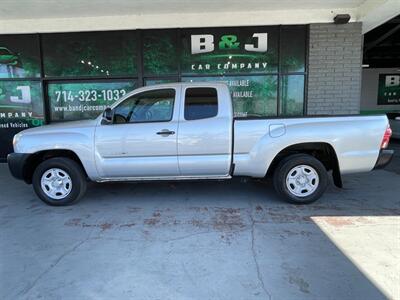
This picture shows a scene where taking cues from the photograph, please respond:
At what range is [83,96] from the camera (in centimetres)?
991

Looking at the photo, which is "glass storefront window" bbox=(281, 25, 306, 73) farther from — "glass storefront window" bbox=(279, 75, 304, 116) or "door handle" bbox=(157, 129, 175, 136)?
"door handle" bbox=(157, 129, 175, 136)

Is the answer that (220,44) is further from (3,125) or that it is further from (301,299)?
(301,299)

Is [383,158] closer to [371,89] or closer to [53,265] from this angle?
[53,265]

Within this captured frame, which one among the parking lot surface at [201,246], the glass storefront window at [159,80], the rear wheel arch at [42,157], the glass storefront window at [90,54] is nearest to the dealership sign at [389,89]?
the glass storefront window at [159,80]

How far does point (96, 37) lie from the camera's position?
967 centimetres

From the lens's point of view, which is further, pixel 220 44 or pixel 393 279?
pixel 220 44

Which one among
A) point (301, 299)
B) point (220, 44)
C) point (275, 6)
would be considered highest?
point (275, 6)

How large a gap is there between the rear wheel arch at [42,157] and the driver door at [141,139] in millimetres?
496

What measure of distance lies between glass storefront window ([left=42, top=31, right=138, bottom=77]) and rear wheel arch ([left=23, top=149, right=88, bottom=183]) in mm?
4212

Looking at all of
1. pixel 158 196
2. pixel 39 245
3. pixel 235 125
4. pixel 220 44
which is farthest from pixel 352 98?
pixel 39 245

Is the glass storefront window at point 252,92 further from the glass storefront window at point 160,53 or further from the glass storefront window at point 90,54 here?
the glass storefront window at point 90,54

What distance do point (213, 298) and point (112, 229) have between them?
83.6 inches

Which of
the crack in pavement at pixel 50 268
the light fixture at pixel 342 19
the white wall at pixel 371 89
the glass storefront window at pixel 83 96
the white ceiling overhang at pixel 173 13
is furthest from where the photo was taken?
the white wall at pixel 371 89

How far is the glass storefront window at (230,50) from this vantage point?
9508 mm
